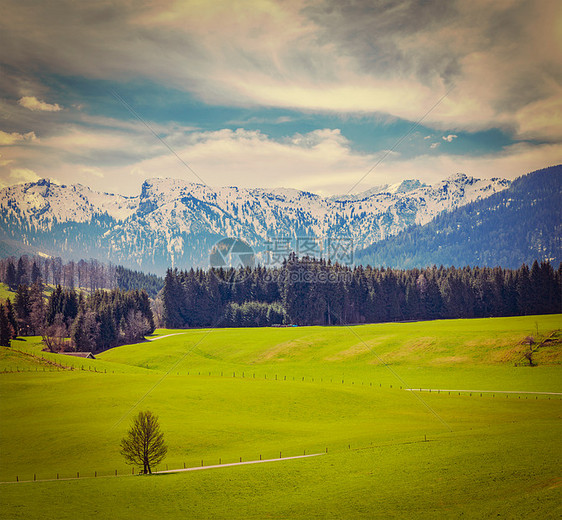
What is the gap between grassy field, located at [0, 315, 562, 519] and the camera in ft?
119

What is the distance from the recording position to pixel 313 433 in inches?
2441

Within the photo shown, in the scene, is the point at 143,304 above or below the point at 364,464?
above

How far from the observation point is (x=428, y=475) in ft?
130

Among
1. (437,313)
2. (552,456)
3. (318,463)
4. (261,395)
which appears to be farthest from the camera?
(437,313)

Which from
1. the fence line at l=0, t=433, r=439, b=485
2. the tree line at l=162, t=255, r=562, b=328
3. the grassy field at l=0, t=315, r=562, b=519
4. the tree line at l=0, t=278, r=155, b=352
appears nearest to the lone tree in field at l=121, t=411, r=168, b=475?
the fence line at l=0, t=433, r=439, b=485

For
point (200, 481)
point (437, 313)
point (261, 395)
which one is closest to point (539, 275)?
point (437, 313)

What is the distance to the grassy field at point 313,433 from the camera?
36.3 m

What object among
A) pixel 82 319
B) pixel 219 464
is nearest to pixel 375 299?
pixel 82 319

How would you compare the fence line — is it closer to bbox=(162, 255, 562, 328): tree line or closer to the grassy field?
the grassy field

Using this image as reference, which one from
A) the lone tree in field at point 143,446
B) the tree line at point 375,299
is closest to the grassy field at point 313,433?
the lone tree in field at point 143,446

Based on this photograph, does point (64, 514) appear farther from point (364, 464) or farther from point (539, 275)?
point (539, 275)

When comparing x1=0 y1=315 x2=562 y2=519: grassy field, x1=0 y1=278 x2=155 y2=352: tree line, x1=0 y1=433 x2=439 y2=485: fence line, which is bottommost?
x1=0 y1=433 x2=439 y2=485: fence line

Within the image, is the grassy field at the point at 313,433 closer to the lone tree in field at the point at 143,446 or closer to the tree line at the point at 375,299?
the lone tree in field at the point at 143,446

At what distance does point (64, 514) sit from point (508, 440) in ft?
129
